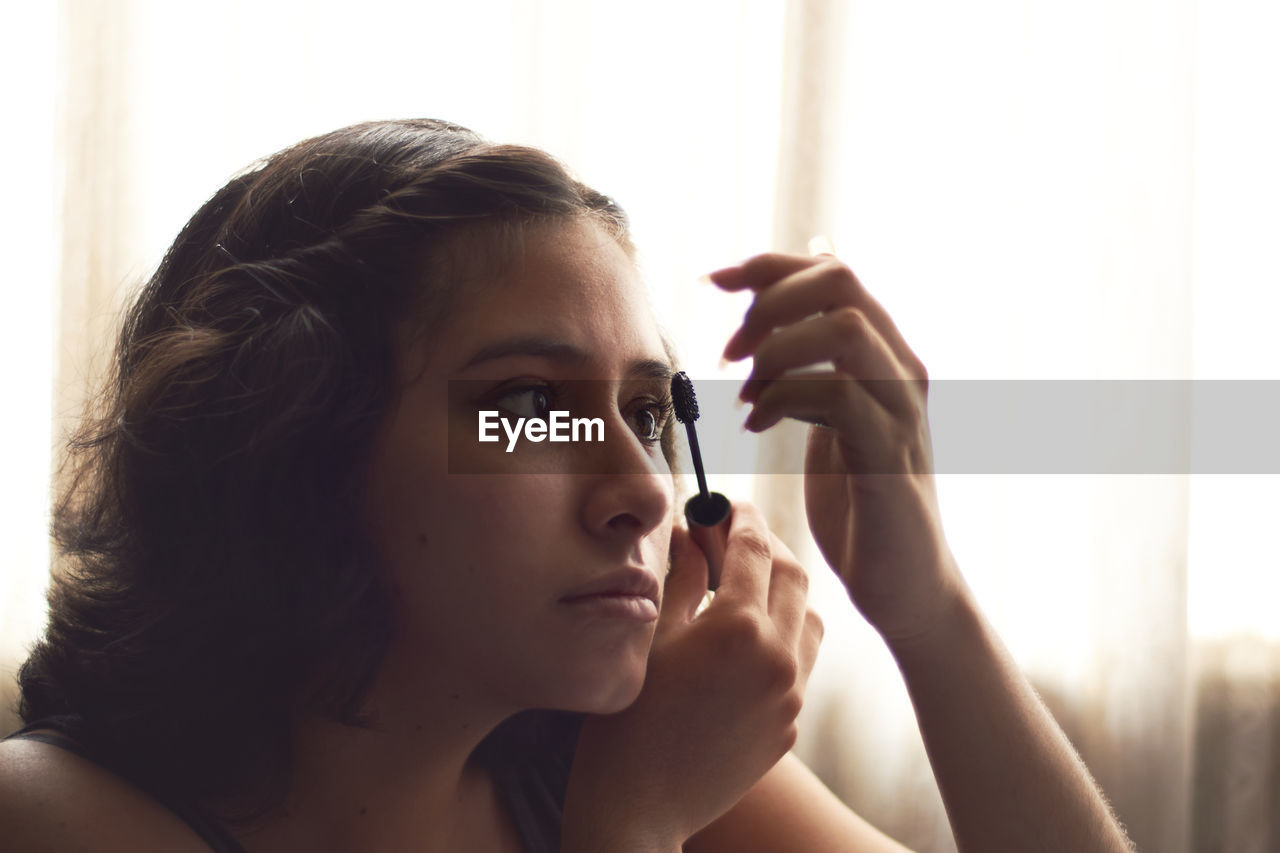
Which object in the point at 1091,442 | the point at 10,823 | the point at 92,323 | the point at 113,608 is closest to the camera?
the point at 10,823

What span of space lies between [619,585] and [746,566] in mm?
156

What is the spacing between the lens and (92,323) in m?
1.68

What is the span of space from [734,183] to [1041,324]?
548 mm

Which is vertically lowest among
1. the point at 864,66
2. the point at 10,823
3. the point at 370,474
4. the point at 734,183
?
the point at 10,823

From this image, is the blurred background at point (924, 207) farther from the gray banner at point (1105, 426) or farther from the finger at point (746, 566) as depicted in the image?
the finger at point (746, 566)

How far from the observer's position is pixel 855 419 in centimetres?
71

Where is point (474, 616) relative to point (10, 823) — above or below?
above

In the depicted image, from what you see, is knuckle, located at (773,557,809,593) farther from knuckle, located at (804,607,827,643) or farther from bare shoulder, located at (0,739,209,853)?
bare shoulder, located at (0,739,209,853)

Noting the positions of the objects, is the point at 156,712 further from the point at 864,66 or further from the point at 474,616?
the point at 864,66

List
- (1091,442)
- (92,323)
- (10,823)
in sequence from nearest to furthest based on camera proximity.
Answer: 1. (10,823)
2. (1091,442)
3. (92,323)

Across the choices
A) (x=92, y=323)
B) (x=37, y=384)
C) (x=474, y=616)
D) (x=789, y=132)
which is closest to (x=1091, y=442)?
(x=789, y=132)

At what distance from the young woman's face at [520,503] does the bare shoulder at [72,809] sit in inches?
8.0

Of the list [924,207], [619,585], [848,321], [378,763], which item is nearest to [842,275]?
[848,321]

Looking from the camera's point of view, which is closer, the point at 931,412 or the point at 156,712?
the point at 156,712
